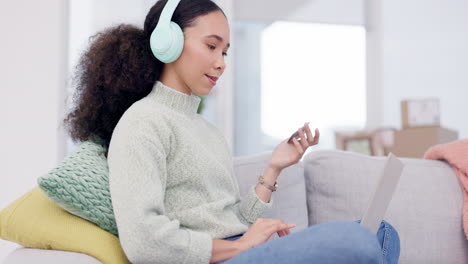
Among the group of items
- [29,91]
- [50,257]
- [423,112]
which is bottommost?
[50,257]

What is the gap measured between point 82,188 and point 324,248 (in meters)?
0.54

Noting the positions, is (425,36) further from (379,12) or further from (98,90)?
(98,90)

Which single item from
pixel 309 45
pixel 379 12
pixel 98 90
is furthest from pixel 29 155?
pixel 379 12

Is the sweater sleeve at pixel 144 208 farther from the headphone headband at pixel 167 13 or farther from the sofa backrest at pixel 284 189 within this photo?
the sofa backrest at pixel 284 189

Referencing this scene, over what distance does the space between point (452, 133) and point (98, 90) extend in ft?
9.61

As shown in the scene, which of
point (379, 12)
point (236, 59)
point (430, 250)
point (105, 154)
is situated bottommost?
point (430, 250)

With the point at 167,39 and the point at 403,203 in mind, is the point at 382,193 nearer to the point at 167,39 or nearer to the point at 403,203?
the point at 167,39

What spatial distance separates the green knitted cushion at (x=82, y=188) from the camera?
119 centimetres

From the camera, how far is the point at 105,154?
1.41m

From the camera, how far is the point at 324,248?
0.97 meters

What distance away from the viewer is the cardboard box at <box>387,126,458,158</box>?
3531mm

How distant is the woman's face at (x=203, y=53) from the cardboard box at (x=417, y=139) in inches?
96.6

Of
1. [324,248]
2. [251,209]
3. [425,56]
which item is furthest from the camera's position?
[425,56]

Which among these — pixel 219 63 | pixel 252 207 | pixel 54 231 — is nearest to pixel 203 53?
pixel 219 63
